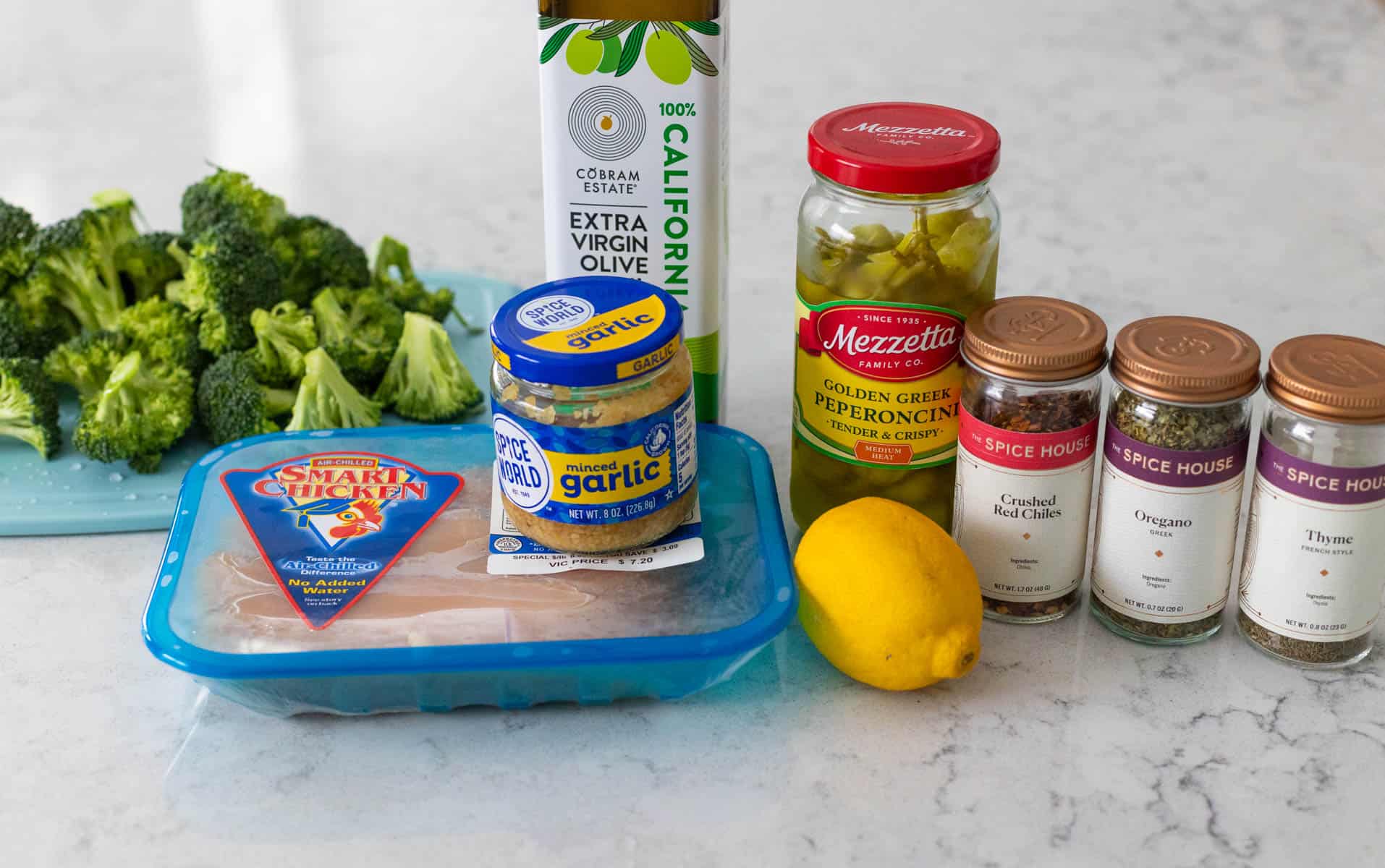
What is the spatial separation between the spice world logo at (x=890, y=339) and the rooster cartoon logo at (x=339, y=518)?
417mm

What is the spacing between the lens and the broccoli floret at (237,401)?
4.76 feet

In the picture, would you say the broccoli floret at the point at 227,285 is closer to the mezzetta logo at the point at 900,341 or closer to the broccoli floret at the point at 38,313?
the broccoli floret at the point at 38,313

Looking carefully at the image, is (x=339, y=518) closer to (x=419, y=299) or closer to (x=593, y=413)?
(x=593, y=413)

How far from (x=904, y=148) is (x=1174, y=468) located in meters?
0.33

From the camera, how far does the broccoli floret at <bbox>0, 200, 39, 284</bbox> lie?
1562 millimetres

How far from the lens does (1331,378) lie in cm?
106

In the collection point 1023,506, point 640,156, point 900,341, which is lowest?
point 1023,506

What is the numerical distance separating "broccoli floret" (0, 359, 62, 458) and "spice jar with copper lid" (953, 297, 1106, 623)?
92 centimetres

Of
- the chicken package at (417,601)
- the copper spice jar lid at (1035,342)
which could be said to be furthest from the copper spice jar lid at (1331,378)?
the chicken package at (417,601)

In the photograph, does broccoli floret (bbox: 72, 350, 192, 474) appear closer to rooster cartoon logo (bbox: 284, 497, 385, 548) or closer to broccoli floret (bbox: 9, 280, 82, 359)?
broccoli floret (bbox: 9, 280, 82, 359)

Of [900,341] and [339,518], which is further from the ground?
[900,341]

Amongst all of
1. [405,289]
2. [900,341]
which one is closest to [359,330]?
[405,289]

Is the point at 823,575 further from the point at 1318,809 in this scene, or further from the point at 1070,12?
the point at 1070,12

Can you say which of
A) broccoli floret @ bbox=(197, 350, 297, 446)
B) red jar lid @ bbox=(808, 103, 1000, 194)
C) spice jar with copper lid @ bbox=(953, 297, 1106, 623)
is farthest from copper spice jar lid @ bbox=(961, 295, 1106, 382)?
broccoli floret @ bbox=(197, 350, 297, 446)
